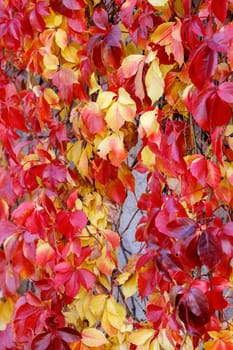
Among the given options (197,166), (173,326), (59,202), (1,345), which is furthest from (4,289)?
(197,166)

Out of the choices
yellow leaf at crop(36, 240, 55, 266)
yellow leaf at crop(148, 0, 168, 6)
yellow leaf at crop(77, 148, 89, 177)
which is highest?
yellow leaf at crop(148, 0, 168, 6)

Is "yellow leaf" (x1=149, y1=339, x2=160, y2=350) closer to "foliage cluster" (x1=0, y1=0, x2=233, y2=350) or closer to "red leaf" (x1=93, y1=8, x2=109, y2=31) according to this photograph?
"foliage cluster" (x1=0, y1=0, x2=233, y2=350)

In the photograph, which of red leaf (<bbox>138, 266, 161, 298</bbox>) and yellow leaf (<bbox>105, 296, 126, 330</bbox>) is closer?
red leaf (<bbox>138, 266, 161, 298</bbox>)

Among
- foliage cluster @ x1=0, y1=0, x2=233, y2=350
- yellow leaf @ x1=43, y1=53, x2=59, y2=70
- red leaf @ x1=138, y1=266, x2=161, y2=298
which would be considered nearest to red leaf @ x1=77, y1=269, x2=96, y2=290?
foliage cluster @ x1=0, y1=0, x2=233, y2=350

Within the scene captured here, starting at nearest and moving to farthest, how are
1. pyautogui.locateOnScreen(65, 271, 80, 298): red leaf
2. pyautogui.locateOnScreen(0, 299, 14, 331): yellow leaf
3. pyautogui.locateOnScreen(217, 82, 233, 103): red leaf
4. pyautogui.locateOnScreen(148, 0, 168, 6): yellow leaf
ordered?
pyautogui.locateOnScreen(217, 82, 233, 103): red leaf < pyautogui.locateOnScreen(148, 0, 168, 6): yellow leaf < pyautogui.locateOnScreen(65, 271, 80, 298): red leaf < pyautogui.locateOnScreen(0, 299, 14, 331): yellow leaf

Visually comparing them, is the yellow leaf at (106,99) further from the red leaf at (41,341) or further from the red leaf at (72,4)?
the red leaf at (41,341)

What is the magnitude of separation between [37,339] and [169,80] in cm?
57

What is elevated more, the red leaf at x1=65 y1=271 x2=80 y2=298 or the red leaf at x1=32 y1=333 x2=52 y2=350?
the red leaf at x1=65 y1=271 x2=80 y2=298

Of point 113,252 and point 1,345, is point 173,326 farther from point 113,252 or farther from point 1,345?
point 1,345

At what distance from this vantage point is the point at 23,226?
1.34 m

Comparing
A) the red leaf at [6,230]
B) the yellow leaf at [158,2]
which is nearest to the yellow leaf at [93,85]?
the yellow leaf at [158,2]

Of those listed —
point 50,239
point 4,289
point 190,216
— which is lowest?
point 4,289

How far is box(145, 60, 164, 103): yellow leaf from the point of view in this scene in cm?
117

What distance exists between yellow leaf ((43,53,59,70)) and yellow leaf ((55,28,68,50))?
3cm
